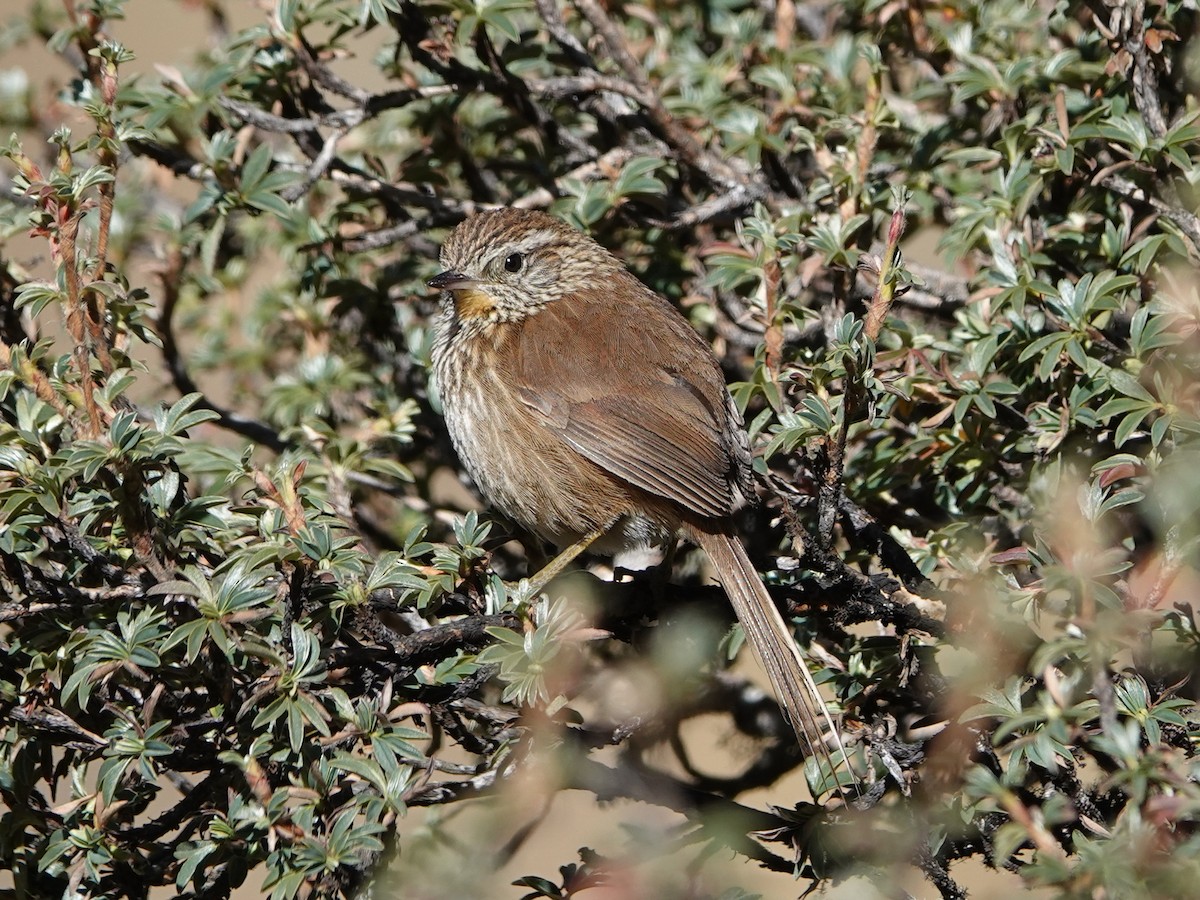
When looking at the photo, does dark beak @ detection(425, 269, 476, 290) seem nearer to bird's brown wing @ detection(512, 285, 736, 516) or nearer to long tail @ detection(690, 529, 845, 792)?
bird's brown wing @ detection(512, 285, 736, 516)

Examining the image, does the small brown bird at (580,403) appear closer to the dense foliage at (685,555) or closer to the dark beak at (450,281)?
the dark beak at (450,281)

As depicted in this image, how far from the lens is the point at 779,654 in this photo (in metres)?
2.97

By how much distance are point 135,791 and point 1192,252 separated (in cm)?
276

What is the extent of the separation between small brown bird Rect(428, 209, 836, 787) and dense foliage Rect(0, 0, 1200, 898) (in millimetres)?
156

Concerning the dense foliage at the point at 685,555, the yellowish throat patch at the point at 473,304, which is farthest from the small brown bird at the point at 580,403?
the dense foliage at the point at 685,555

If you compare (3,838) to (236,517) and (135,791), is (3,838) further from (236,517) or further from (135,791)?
(236,517)

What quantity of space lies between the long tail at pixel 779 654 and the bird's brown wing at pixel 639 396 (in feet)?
0.81

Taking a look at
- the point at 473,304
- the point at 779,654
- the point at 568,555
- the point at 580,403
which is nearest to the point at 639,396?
the point at 580,403

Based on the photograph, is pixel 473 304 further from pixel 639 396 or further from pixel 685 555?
pixel 685 555

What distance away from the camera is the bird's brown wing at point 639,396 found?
3.39 m

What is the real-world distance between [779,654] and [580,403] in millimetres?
1051

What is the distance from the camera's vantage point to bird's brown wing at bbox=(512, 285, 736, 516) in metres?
3.39

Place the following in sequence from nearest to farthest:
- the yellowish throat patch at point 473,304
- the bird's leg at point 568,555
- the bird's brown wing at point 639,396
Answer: the bird's brown wing at point 639,396
the bird's leg at point 568,555
the yellowish throat patch at point 473,304

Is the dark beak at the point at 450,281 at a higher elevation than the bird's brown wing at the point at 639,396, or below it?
higher
